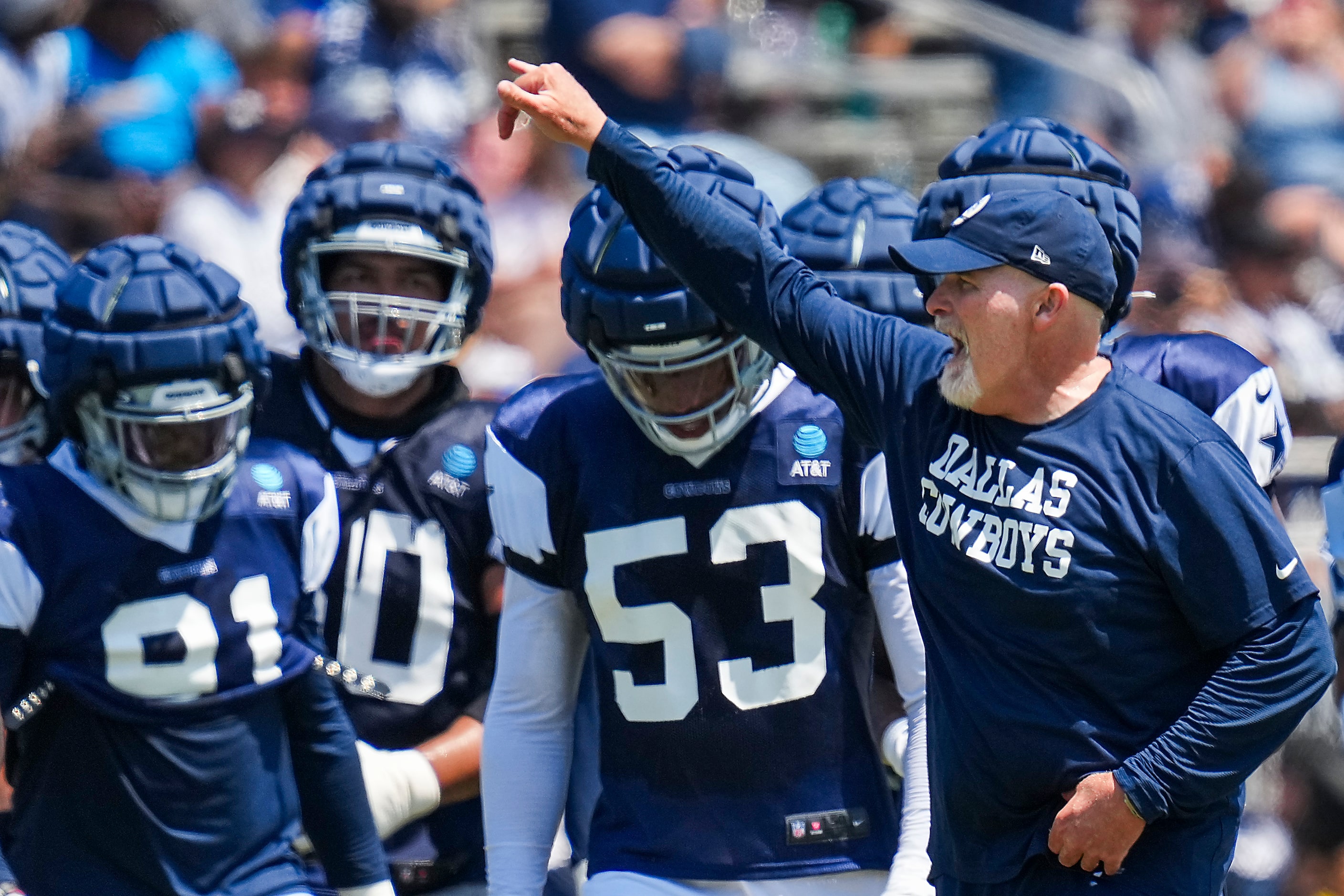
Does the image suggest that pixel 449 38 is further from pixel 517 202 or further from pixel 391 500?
pixel 391 500

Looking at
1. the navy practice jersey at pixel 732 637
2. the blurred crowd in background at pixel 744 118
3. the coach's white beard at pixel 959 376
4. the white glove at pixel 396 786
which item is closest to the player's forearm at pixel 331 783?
the white glove at pixel 396 786

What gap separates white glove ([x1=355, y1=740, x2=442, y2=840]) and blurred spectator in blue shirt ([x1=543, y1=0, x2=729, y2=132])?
4172 mm

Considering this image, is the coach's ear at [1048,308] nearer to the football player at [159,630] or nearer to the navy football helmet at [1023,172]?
the navy football helmet at [1023,172]

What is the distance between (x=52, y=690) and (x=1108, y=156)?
2.16 m

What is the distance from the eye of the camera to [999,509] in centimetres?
268

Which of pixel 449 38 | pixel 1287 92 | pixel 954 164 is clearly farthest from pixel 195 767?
pixel 1287 92

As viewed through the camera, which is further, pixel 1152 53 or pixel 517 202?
pixel 1152 53

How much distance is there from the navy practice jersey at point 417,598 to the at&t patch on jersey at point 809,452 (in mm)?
915

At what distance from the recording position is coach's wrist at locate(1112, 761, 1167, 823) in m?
2.53

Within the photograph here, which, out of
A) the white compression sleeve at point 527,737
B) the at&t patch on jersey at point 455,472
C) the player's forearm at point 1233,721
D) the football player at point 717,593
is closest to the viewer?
the player's forearm at point 1233,721

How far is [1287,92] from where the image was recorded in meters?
8.70

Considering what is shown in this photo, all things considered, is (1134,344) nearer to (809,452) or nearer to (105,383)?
(809,452)

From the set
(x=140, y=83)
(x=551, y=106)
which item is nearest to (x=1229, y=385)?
(x=551, y=106)

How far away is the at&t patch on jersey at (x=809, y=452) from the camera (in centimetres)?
326
